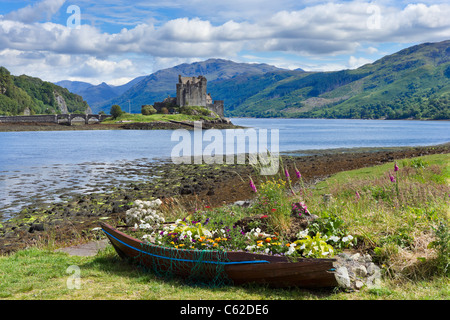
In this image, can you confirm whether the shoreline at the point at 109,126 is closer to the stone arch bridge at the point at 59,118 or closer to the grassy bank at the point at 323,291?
the stone arch bridge at the point at 59,118

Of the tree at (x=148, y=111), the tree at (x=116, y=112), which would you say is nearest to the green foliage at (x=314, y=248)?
the tree at (x=148, y=111)

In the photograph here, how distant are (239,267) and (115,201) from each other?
1631cm

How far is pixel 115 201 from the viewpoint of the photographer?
74.5 feet

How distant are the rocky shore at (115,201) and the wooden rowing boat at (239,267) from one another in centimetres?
437

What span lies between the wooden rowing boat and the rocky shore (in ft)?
14.3

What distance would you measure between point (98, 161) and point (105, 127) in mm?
98795

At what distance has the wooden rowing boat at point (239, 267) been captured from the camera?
733cm

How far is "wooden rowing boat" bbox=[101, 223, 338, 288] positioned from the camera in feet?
24.0

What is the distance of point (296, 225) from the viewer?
977 cm

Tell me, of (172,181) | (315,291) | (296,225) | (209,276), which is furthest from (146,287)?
(172,181)
